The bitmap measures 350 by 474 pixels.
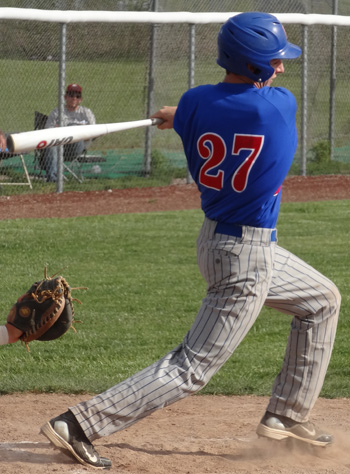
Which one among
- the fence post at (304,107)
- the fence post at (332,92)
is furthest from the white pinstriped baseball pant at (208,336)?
the fence post at (332,92)

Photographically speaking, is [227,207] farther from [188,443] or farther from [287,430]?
[188,443]

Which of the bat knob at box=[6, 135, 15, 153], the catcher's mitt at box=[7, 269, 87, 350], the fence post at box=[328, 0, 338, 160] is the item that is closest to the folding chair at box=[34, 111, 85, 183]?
the fence post at box=[328, 0, 338, 160]

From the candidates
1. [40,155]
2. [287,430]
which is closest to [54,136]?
[287,430]

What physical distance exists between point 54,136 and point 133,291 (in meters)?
3.93

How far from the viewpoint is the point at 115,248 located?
9.37 m

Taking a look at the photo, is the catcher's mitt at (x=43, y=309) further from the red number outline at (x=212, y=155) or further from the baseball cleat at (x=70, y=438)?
the red number outline at (x=212, y=155)

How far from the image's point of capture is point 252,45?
3395 mm

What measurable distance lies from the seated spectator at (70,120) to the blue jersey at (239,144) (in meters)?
9.26

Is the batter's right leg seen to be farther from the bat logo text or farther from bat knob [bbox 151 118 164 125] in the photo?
the bat logo text

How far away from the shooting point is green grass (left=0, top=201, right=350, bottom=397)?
5.50 meters

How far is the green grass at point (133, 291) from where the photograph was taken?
5.50 meters

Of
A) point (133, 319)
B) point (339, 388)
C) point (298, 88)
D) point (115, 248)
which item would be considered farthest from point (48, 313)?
point (298, 88)

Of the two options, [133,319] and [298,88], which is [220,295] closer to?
[133,319]

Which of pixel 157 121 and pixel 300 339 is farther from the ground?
pixel 157 121
